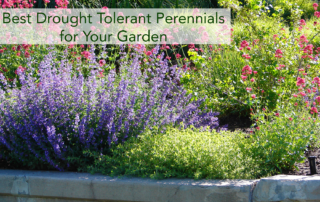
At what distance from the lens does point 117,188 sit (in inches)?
105

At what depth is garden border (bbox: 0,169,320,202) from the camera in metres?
2.45

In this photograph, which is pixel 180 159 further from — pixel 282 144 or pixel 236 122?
pixel 236 122

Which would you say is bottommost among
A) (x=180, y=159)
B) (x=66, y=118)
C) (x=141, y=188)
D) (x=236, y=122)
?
(x=236, y=122)

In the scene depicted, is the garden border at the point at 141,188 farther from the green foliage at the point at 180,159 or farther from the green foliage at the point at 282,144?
the green foliage at the point at 282,144

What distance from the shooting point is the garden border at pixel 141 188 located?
2.45 meters

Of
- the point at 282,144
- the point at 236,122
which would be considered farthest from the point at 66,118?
the point at 236,122

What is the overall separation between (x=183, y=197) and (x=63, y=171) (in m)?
1.15

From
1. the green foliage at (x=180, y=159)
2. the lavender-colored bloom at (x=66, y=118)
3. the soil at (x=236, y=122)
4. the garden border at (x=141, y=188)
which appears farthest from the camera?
the soil at (x=236, y=122)

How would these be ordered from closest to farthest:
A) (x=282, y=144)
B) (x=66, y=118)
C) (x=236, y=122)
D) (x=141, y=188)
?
1. (x=141, y=188)
2. (x=282, y=144)
3. (x=66, y=118)
4. (x=236, y=122)

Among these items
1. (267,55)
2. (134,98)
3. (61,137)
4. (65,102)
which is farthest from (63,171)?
(267,55)

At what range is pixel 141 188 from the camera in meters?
2.62

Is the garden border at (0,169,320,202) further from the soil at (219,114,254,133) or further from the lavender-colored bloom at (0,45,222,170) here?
the soil at (219,114,254,133)

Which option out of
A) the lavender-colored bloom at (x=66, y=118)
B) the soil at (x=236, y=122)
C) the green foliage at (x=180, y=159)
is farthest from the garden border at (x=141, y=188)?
the soil at (x=236, y=122)

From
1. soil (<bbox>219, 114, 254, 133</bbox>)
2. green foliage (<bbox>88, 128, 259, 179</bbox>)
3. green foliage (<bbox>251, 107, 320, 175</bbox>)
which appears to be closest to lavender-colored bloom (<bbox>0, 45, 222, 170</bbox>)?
green foliage (<bbox>88, 128, 259, 179</bbox>)
